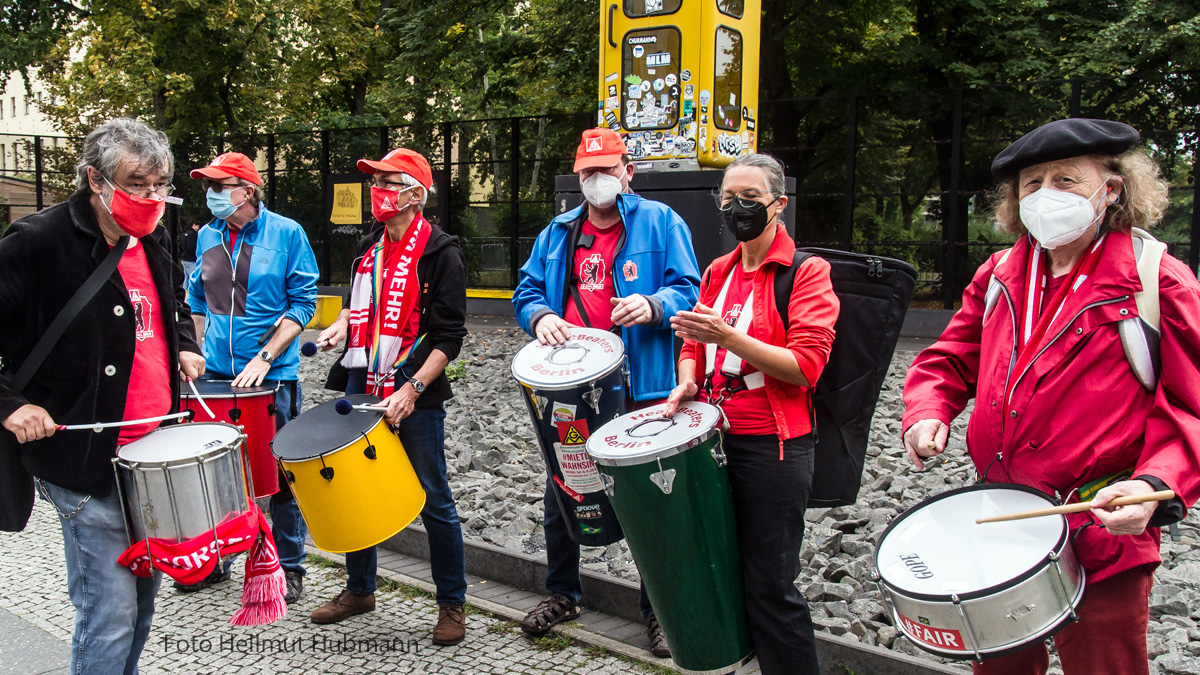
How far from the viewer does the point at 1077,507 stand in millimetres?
2145

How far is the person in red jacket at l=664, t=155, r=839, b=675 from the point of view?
3.08 meters

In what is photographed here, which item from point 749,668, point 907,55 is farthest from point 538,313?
point 907,55

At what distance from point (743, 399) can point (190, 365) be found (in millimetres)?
2123

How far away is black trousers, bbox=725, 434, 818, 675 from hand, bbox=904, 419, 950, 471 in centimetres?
57

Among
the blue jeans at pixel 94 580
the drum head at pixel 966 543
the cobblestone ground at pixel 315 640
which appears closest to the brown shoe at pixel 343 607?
the cobblestone ground at pixel 315 640

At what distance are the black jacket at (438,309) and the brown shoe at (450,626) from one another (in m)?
0.94

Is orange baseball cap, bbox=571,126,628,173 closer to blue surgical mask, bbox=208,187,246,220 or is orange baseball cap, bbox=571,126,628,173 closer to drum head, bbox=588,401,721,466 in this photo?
drum head, bbox=588,401,721,466

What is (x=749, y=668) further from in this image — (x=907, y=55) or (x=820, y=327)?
(x=907, y=55)

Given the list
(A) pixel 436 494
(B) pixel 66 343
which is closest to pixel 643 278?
(A) pixel 436 494

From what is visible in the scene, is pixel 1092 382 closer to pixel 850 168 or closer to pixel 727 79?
pixel 727 79

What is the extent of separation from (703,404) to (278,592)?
66.7 inches

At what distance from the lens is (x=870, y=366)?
3283 millimetres

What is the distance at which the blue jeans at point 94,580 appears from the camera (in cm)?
303

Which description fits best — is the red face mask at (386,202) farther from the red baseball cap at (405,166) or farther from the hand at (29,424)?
the hand at (29,424)
